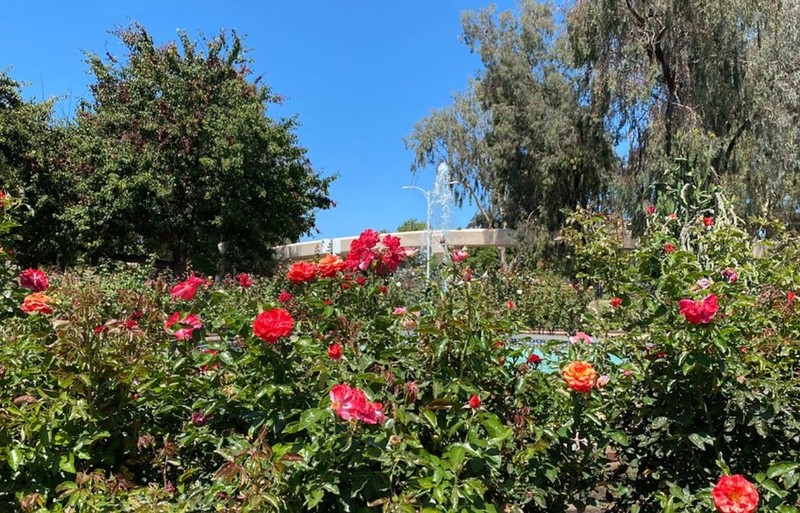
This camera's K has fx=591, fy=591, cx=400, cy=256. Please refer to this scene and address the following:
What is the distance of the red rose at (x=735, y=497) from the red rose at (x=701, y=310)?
376mm

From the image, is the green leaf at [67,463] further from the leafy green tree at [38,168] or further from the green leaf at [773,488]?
the leafy green tree at [38,168]

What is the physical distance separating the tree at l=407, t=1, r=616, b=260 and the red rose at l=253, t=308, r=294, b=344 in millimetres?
16943

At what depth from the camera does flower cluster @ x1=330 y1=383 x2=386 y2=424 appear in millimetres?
1211

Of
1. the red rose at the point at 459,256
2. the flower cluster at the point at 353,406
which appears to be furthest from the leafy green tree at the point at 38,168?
the flower cluster at the point at 353,406

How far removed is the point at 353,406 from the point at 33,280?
1.52 metres

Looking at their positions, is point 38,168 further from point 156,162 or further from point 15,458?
point 15,458

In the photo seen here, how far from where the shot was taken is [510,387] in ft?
5.74

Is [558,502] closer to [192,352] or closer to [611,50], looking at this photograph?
[192,352]

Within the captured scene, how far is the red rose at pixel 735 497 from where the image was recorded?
1279mm

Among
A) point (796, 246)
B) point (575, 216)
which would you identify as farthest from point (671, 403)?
point (796, 246)

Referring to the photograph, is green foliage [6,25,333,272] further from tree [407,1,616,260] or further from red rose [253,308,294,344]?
red rose [253,308,294,344]

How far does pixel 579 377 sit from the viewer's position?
1498mm

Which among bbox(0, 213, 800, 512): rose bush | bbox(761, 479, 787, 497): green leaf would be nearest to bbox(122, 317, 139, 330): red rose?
bbox(0, 213, 800, 512): rose bush

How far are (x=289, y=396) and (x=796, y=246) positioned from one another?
2.10m
